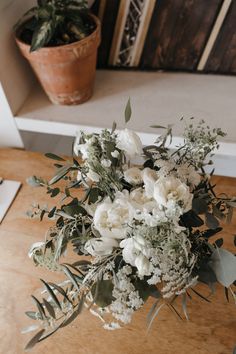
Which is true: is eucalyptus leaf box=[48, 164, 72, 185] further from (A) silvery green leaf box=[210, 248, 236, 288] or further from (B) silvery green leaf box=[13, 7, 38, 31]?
(B) silvery green leaf box=[13, 7, 38, 31]

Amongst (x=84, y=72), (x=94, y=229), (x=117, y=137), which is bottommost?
(x=84, y=72)

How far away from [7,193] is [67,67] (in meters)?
0.43

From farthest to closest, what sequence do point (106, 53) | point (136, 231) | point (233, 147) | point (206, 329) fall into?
point (106, 53) → point (233, 147) → point (206, 329) → point (136, 231)

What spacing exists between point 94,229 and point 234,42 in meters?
0.92

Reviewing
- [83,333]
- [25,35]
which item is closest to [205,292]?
[83,333]

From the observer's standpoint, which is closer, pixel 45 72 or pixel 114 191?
pixel 114 191

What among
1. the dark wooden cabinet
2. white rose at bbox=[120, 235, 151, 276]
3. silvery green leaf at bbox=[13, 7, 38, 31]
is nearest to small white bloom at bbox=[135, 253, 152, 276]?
white rose at bbox=[120, 235, 151, 276]

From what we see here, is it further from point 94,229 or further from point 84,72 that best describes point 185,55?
point 94,229

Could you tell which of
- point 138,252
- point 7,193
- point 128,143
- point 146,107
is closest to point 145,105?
point 146,107

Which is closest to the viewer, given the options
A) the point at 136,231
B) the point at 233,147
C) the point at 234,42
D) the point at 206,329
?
the point at 136,231

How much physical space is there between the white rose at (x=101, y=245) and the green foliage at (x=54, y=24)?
66 centimetres

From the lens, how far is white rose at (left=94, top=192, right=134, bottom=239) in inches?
22.7

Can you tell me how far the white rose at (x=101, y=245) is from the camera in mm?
616

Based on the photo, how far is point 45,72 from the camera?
3.64 ft
